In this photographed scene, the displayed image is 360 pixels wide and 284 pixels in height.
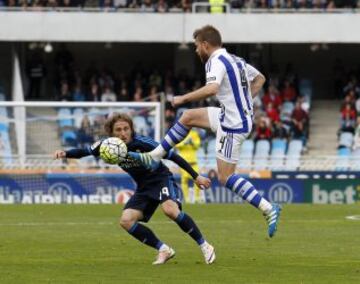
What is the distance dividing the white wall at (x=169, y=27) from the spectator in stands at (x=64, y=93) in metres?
1.52

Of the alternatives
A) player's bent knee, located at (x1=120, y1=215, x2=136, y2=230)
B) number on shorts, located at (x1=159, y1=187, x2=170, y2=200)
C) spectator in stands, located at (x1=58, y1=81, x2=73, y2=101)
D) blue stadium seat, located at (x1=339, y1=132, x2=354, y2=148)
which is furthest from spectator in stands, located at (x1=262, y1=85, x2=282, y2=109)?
player's bent knee, located at (x1=120, y1=215, x2=136, y2=230)

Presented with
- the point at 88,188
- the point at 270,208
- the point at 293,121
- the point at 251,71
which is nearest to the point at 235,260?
the point at 270,208

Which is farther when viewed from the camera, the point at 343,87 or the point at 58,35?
the point at 343,87

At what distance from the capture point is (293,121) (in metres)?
35.2

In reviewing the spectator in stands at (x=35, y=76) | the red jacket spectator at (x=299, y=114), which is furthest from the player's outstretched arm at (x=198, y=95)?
the spectator in stands at (x=35, y=76)

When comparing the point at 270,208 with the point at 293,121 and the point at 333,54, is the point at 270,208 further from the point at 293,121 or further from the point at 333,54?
the point at 333,54

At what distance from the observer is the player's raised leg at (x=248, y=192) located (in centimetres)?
1271

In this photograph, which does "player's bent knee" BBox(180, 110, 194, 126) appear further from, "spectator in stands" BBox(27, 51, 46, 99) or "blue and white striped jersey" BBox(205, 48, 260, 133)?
"spectator in stands" BBox(27, 51, 46, 99)

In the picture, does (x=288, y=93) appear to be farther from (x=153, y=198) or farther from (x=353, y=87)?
(x=153, y=198)

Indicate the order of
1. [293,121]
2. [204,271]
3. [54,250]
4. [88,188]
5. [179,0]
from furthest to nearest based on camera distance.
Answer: [179,0] < [293,121] < [88,188] < [54,250] < [204,271]

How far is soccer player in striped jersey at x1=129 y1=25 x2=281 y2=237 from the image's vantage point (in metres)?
12.7

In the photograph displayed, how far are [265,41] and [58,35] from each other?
21.9ft

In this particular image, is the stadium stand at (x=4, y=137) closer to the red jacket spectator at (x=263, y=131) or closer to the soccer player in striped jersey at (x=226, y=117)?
the red jacket spectator at (x=263, y=131)

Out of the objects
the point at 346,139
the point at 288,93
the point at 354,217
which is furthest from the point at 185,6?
the point at 354,217
